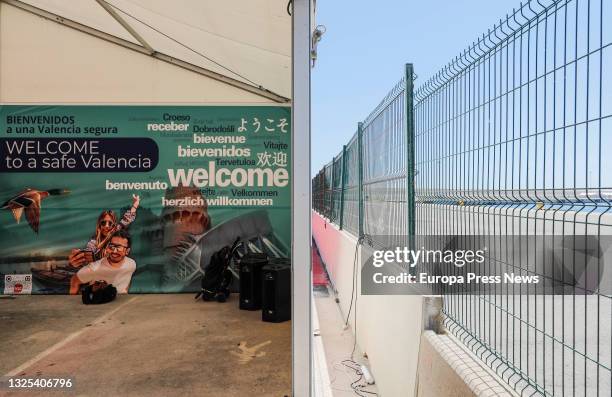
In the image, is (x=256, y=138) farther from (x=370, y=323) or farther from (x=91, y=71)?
(x=370, y=323)

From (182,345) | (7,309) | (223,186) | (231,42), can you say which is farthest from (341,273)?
(7,309)

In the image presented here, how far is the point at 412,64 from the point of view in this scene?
124 inches

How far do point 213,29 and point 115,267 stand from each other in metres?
3.17

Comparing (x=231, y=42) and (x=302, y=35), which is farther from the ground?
(x=231, y=42)

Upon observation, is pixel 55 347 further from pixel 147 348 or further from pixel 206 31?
pixel 206 31

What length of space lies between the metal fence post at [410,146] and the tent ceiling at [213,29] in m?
1.01

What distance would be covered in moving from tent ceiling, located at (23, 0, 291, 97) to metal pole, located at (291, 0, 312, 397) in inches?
41.3

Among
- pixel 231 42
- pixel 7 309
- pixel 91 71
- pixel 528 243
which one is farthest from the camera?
pixel 91 71

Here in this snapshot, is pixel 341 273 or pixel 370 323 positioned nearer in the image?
pixel 370 323

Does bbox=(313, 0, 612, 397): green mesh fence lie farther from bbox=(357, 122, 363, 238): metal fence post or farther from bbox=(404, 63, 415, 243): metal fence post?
bbox=(357, 122, 363, 238): metal fence post

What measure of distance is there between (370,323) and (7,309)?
3.67 metres

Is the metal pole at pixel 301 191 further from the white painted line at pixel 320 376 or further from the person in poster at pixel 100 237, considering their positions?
the person in poster at pixel 100 237

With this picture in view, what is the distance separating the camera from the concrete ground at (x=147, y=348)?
9.19 feet

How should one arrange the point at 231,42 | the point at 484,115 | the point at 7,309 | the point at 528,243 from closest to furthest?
the point at 528,243 < the point at 484,115 < the point at 231,42 < the point at 7,309
